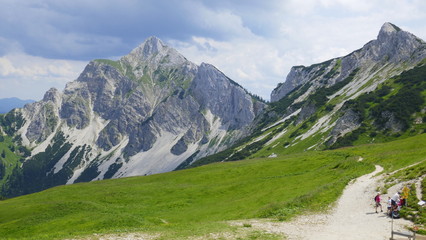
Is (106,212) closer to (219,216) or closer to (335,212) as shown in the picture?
(219,216)

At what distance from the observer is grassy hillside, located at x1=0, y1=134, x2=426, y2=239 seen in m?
43.2

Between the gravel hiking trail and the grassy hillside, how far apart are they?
2.64 metres

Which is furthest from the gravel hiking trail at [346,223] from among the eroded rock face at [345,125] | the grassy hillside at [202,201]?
the eroded rock face at [345,125]

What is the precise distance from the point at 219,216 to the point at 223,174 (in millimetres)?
39709

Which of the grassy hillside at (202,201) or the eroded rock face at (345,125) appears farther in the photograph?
the eroded rock face at (345,125)

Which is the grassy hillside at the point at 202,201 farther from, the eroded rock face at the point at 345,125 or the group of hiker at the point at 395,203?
the eroded rock face at the point at 345,125

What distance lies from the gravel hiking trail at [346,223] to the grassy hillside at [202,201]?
8.67ft

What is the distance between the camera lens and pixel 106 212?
59188mm

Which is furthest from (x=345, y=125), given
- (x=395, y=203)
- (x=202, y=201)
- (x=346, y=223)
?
(x=346, y=223)

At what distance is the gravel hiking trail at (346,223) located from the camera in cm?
2906

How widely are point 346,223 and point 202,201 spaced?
3502 centimetres

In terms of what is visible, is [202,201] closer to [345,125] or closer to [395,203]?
[395,203]

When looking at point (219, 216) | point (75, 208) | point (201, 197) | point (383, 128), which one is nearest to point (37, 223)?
point (75, 208)

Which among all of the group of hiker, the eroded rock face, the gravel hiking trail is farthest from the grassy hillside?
the eroded rock face
